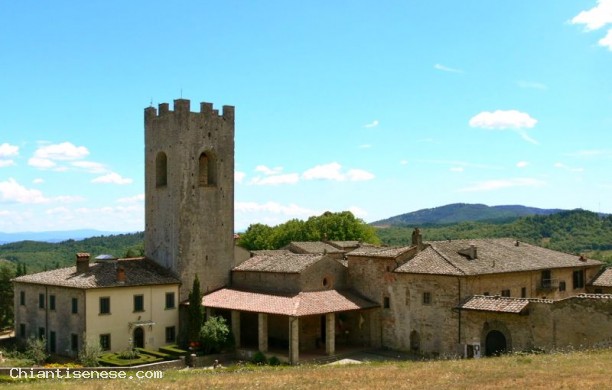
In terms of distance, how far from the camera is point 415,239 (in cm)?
4603

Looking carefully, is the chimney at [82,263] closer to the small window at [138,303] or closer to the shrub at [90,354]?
the small window at [138,303]

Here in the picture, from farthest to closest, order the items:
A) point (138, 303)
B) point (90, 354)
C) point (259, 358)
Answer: point (138, 303) < point (259, 358) < point (90, 354)

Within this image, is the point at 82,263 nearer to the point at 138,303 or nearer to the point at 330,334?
the point at 138,303

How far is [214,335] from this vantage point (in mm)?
41594

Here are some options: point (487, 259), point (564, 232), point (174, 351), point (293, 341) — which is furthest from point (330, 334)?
point (564, 232)

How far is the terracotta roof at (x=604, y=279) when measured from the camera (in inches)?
1951

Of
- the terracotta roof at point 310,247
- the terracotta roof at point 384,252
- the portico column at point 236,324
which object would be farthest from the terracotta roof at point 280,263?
the terracotta roof at point 310,247

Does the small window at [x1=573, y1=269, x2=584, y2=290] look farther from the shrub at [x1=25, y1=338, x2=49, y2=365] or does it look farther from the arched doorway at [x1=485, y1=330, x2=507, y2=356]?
the shrub at [x1=25, y1=338, x2=49, y2=365]

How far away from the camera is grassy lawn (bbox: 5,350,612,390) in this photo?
2217 cm

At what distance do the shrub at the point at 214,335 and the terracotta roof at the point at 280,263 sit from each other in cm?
558

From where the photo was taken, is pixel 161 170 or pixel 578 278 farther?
pixel 578 278

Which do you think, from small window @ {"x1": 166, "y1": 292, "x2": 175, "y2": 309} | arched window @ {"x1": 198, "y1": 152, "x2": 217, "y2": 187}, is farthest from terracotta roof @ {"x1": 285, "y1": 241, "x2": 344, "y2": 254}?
small window @ {"x1": 166, "y1": 292, "x2": 175, "y2": 309}

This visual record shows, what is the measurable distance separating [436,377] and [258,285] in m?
23.3

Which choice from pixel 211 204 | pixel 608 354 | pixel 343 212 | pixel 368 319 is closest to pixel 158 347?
pixel 211 204
